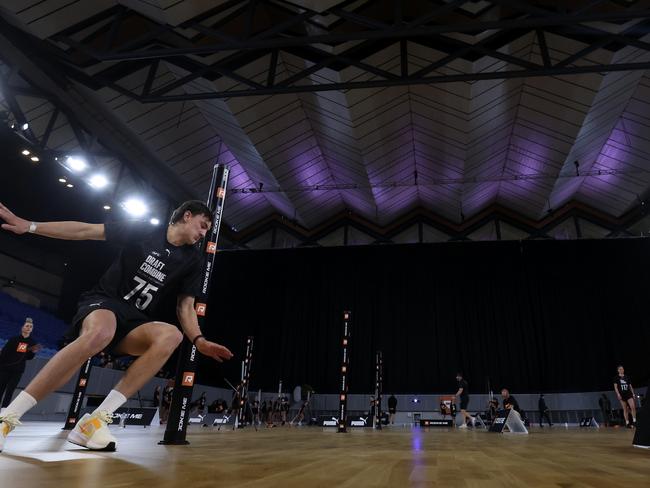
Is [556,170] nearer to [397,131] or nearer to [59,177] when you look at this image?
[397,131]

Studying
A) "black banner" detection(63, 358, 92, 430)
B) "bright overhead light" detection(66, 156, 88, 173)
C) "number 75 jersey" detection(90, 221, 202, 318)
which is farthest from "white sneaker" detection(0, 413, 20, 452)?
"bright overhead light" detection(66, 156, 88, 173)

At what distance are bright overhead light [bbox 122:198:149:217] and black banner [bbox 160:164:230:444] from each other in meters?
8.38

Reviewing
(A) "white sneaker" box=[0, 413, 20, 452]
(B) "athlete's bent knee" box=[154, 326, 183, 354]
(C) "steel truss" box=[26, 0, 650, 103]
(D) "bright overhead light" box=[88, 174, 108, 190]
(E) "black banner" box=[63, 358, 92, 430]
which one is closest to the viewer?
(A) "white sneaker" box=[0, 413, 20, 452]

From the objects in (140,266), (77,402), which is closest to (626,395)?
(77,402)

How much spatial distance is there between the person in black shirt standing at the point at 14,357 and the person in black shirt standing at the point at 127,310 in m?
4.83

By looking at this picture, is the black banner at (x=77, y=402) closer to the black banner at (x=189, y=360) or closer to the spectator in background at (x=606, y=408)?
the black banner at (x=189, y=360)

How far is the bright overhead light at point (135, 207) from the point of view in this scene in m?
11.6

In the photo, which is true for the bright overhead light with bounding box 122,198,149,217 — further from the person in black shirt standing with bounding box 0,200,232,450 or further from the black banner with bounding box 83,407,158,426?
the person in black shirt standing with bounding box 0,200,232,450

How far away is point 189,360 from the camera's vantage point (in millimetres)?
3510

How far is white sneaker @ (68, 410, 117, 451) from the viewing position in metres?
1.98

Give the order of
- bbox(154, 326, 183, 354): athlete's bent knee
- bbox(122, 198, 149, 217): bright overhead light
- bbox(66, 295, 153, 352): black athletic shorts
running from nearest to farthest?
bbox(66, 295, 153, 352): black athletic shorts → bbox(154, 326, 183, 354): athlete's bent knee → bbox(122, 198, 149, 217): bright overhead light

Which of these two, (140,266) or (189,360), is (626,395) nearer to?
(189,360)

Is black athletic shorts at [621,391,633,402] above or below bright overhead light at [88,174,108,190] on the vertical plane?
below

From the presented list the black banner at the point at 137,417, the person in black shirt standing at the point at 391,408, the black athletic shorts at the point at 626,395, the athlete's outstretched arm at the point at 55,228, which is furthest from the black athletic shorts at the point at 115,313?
the person in black shirt standing at the point at 391,408
